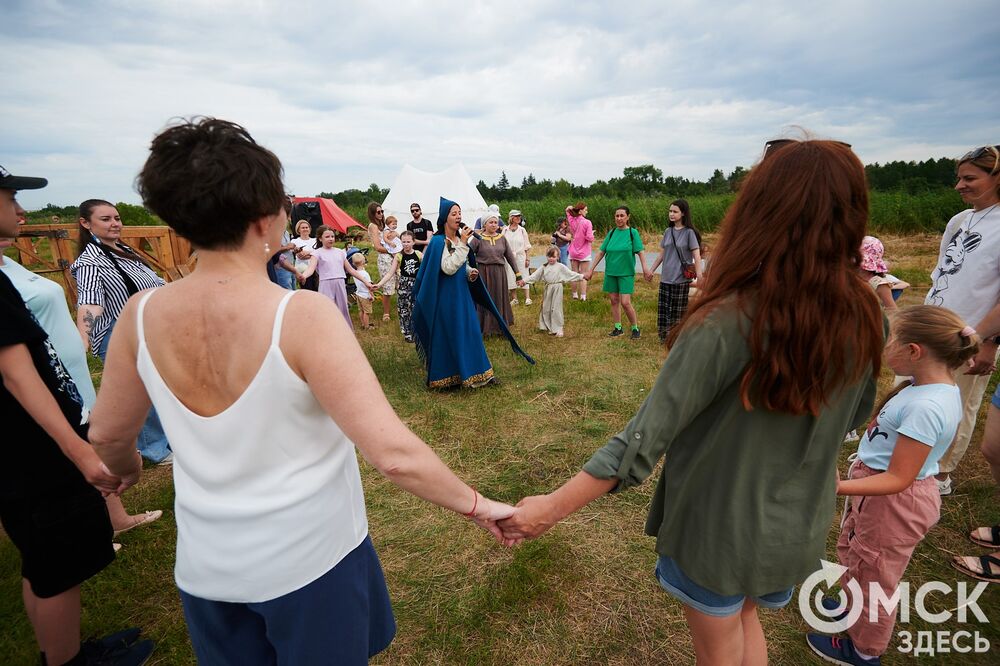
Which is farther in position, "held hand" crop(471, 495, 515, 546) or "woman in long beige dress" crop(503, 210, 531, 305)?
"woman in long beige dress" crop(503, 210, 531, 305)

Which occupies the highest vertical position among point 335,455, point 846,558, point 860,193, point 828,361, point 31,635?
point 860,193

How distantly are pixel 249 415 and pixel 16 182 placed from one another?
1.53 metres

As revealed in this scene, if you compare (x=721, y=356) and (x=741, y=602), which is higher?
(x=721, y=356)

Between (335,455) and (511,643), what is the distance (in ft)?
5.83

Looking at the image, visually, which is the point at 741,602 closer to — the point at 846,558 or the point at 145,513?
the point at 846,558

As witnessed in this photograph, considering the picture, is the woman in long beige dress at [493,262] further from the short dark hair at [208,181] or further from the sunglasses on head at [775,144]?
the short dark hair at [208,181]

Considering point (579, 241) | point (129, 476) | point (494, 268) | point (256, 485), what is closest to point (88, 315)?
point (129, 476)

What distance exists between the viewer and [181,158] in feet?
3.51

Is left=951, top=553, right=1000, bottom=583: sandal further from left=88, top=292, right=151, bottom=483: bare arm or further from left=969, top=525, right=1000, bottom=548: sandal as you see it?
left=88, top=292, right=151, bottom=483: bare arm

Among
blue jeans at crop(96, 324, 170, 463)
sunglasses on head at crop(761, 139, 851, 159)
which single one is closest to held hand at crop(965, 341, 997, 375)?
sunglasses on head at crop(761, 139, 851, 159)

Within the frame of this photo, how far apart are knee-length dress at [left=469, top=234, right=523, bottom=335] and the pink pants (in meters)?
5.57

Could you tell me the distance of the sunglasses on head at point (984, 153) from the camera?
9.43ft

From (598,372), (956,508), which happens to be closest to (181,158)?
(956,508)

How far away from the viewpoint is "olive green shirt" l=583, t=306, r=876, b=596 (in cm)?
125
